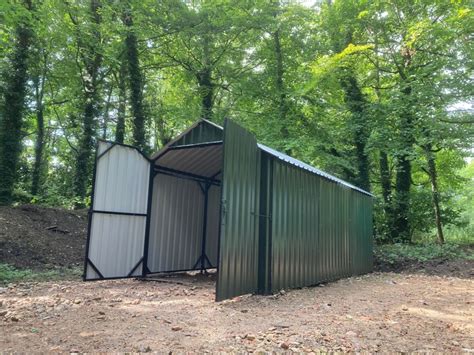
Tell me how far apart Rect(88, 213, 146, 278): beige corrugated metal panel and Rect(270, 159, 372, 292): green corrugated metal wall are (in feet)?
10.9

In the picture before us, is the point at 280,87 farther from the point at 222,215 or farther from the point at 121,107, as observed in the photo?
the point at 222,215

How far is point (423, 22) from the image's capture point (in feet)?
44.3

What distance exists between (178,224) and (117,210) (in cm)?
205

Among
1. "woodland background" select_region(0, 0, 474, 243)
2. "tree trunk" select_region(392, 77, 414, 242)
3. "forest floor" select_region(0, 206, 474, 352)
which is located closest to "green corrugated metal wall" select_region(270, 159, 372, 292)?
"forest floor" select_region(0, 206, 474, 352)

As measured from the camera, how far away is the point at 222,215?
6.00 meters

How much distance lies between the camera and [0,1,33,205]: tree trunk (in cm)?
1239

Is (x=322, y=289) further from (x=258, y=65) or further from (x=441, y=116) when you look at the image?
(x=258, y=65)

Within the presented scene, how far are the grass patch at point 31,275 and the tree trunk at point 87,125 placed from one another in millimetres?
6941

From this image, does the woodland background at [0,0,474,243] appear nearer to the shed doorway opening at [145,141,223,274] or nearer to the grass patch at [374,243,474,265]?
the grass patch at [374,243,474,265]

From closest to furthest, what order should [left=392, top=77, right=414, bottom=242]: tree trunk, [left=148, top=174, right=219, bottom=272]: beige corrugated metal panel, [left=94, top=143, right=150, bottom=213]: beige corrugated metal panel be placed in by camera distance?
1. [left=94, top=143, right=150, bottom=213]: beige corrugated metal panel
2. [left=148, top=174, right=219, bottom=272]: beige corrugated metal panel
3. [left=392, top=77, right=414, bottom=242]: tree trunk

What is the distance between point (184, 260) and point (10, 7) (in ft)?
24.0

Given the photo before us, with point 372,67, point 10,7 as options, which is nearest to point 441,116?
point 372,67

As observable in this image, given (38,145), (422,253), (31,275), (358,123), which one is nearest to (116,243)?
(31,275)

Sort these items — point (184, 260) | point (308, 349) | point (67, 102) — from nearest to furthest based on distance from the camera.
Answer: point (308, 349) → point (184, 260) → point (67, 102)
